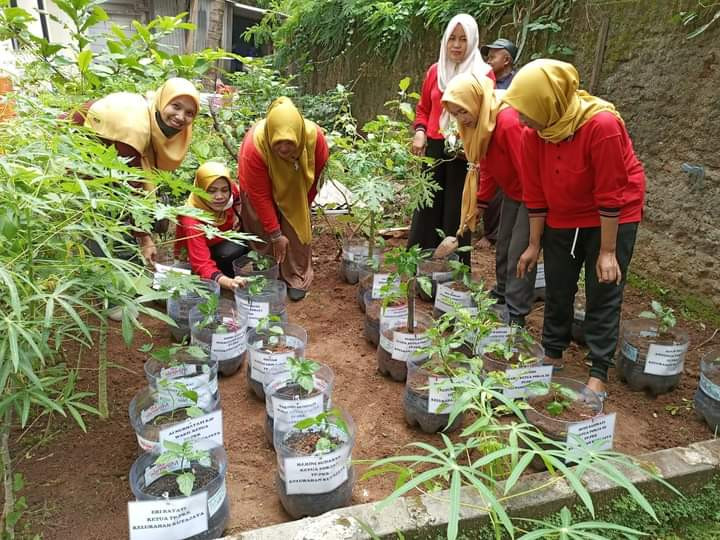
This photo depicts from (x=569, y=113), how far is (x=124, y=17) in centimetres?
1205

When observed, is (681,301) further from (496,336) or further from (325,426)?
(325,426)

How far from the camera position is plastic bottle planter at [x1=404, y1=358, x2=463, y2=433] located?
1816 millimetres

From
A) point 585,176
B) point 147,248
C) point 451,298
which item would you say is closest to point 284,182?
point 147,248

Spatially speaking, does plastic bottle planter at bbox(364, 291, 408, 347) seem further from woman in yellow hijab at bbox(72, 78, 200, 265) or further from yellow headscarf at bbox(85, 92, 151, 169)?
yellow headscarf at bbox(85, 92, 151, 169)

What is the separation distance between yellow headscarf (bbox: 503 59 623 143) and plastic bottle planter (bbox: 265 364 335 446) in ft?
3.99

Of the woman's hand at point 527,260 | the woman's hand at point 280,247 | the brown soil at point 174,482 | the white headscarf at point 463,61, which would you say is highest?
the white headscarf at point 463,61

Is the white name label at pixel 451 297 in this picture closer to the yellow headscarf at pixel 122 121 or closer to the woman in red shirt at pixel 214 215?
the woman in red shirt at pixel 214 215

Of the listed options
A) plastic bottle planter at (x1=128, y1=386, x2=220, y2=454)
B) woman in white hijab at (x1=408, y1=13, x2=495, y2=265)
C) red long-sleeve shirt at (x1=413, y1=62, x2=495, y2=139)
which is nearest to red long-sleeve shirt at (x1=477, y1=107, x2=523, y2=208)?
woman in white hijab at (x1=408, y1=13, x2=495, y2=265)

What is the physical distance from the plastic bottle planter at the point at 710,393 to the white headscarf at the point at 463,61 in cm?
171

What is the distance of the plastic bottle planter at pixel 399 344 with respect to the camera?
216 cm

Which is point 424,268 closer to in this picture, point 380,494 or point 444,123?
point 444,123

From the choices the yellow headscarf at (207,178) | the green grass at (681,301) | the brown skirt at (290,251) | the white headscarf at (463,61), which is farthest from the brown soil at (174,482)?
the green grass at (681,301)

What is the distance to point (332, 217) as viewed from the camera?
441cm

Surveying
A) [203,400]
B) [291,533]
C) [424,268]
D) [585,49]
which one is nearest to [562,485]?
[291,533]
